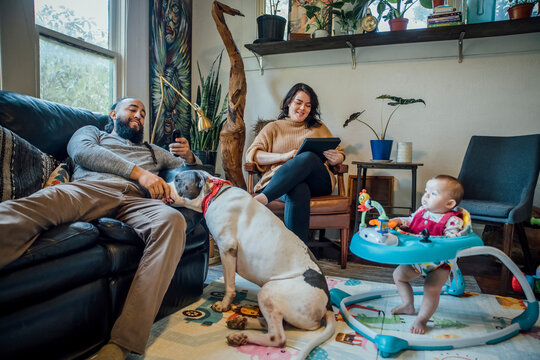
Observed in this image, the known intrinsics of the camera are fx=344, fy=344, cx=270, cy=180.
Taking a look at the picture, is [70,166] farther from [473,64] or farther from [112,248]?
[473,64]

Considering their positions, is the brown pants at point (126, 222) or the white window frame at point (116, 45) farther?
the white window frame at point (116, 45)

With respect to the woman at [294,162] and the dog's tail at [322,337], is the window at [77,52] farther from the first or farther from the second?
the dog's tail at [322,337]

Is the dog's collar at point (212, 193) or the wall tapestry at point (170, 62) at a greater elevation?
the wall tapestry at point (170, 62)

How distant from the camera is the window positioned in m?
2.47

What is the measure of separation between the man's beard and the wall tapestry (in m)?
1.30

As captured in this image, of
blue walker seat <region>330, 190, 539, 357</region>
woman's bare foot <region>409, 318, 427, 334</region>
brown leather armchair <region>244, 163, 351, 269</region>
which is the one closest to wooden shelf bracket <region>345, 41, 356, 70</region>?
brown leather armchair <region>244, 163, 351, 269</region>

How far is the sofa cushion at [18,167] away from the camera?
1.42m

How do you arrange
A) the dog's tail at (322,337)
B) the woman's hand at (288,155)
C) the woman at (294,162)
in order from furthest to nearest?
the woman's hand at (288,155) < the woman at (294,162) < the dog's tail at (322,337)

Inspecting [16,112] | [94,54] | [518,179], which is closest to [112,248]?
[16,112]

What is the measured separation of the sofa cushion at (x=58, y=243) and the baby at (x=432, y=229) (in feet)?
4.58

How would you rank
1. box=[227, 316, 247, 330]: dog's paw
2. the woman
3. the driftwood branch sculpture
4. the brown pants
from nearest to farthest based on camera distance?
the brown pants
box=[227, 316, 247, 330]: dog's paw
the woman
the driftwood branch sculpture

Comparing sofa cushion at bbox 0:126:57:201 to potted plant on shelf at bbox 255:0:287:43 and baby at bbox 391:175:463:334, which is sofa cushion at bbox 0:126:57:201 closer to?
baby at bbox 391:175:463:334

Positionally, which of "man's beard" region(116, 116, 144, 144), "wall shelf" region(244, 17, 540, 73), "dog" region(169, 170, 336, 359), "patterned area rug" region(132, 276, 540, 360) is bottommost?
"patterned area rug" region(132, 276, 540, 360)

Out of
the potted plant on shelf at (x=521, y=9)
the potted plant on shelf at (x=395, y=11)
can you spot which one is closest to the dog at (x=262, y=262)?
the potted plant on shelf at (x=395, y=11)
